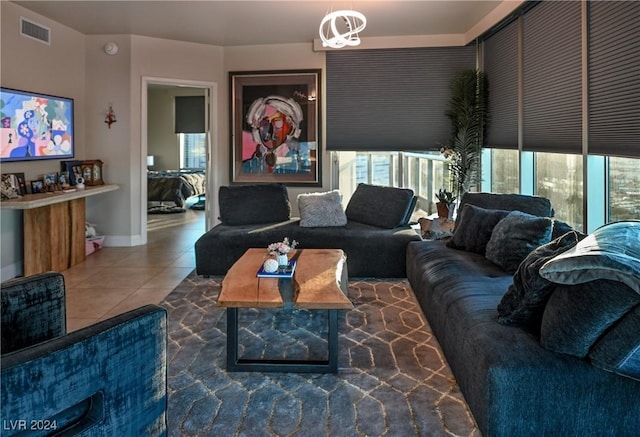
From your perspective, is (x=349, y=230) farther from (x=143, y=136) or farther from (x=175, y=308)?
(x=143, y=136)

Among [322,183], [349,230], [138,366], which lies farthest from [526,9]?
[138,366]

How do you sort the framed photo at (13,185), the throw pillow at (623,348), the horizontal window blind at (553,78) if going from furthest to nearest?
1. the framed photo at (13,185)
2. the horizontal window blind at (553,78)
3. the throw pillow at (623,348)

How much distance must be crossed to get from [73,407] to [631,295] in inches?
72.6

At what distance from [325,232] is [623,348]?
3.15 metres

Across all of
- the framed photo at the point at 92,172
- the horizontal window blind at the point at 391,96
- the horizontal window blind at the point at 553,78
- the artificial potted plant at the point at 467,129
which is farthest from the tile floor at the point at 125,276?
the horizontal window blind at the point at 553,78

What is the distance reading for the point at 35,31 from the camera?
486cm

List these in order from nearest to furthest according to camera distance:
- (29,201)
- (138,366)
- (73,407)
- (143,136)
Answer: (73,407) → (138,366) → (29,201) → (143,136)

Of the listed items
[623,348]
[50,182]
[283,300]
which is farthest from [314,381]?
[50,182]

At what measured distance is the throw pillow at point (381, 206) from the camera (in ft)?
15.7

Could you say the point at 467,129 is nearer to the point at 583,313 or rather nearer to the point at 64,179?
the point at 583,313

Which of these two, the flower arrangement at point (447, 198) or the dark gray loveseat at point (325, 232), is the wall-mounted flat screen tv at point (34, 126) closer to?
the dark gray loveseat at point (325, 232)

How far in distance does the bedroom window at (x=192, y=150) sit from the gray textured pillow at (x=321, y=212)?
7.00m

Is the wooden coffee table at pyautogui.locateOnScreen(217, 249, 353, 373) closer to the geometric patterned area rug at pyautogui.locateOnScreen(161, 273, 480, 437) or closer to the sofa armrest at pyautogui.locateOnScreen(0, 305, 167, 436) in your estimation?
the geometric patterned area rug at pyautogui.locateOnScreen(161, 273, 480, 437)

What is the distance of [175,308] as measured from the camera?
142 inches
